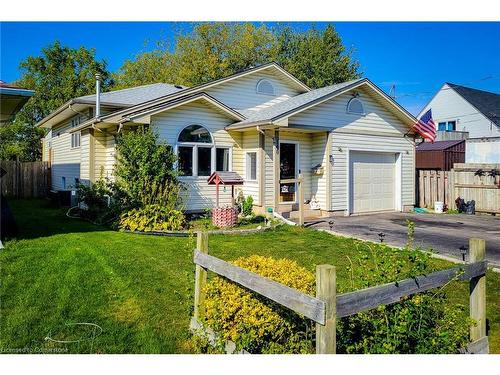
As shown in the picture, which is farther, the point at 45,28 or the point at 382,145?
the point at 382,145

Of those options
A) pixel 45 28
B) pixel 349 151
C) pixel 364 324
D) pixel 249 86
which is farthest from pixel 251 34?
pixel 364 324

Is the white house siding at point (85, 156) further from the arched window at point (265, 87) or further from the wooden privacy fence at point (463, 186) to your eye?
the wooden privacy fence at point (463, 186)

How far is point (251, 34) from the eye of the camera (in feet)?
115

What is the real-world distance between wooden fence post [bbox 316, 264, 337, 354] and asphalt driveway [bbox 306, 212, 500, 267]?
18.9 ft

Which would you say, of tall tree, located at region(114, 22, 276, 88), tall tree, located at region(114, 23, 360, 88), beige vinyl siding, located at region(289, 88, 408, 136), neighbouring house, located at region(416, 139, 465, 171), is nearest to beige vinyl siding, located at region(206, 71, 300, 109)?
beige vinyl siding, located at region(289, 88, 408, 136)

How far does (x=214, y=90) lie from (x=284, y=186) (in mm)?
Answer: 4222

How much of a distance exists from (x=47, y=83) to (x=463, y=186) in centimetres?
2992

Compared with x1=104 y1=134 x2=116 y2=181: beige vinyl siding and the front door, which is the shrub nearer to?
x1=104 y1=134 x2=116 y2=181: beige vinyl siding

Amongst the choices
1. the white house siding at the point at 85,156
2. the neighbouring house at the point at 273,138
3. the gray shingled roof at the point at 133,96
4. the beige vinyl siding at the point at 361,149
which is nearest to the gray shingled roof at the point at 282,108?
the neighbouring house at the point at 273,138

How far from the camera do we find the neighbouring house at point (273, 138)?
42.3 ft

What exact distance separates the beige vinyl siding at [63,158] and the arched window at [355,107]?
34.0ft

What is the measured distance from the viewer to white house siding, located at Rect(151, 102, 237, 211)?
41.1 ft

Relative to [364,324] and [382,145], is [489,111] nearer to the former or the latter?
[382,145]

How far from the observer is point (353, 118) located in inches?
567
